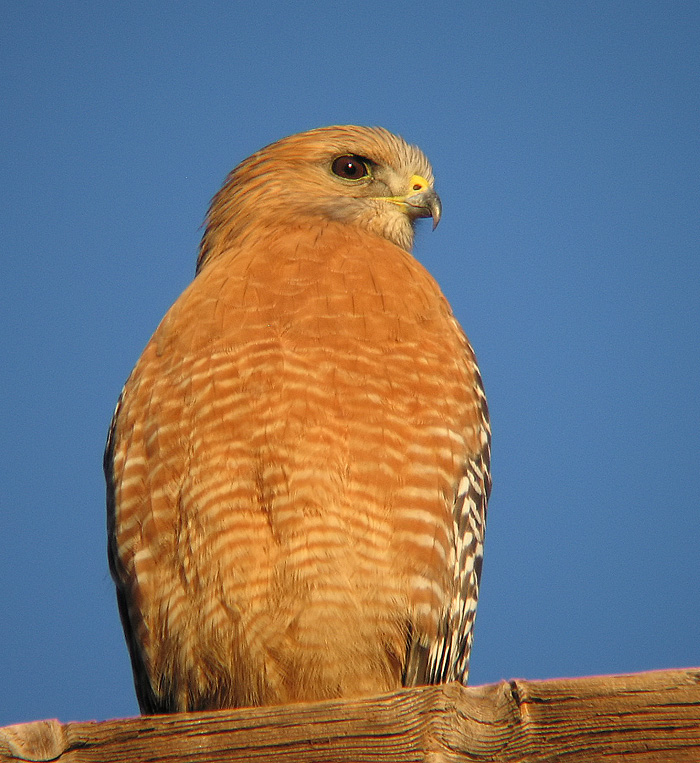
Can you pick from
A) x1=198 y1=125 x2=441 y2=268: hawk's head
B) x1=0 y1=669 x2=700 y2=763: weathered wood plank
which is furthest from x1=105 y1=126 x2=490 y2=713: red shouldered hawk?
x1=0 y1=669 x2=700 y2=763: weathered wood plank

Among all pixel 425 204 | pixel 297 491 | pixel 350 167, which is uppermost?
pixel 350 167

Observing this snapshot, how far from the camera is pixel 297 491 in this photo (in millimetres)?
3453

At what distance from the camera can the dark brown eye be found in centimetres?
521

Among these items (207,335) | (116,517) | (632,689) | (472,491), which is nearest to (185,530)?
(116,517)

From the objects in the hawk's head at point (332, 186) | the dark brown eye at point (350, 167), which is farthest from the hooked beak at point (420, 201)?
the dark brown eye at point (350, 167)

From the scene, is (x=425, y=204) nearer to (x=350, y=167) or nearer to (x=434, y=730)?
(x=350, y=167)

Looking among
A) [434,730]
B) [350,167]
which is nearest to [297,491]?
[434,730]

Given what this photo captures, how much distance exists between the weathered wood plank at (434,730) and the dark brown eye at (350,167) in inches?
137

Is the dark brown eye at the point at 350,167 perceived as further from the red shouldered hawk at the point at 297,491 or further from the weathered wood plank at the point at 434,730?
the weathered wood plank at the point at 434,730

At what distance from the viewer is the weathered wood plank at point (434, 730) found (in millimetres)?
2104

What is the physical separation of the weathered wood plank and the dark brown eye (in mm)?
3480

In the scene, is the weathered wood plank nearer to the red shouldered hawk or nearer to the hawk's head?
the red shouldered hawk

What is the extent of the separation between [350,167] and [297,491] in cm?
239

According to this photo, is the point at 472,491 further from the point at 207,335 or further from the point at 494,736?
the point at 494,736
